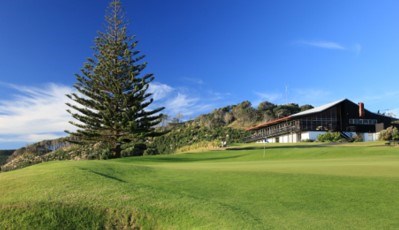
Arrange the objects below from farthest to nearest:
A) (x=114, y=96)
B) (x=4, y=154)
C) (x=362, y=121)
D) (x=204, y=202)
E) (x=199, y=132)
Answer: (x=4, y=154)
(x=199, y=132)
(x=362, y=121)
(x=114, y=96)
(x=204, y=202)

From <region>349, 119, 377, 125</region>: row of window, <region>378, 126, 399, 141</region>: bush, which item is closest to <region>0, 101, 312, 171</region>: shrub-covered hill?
<region>349, 119, 377, 125</region>: row of window

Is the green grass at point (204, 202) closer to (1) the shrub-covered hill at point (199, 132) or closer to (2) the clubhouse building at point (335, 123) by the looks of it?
(2) the clubhouse building at point (335, 123)

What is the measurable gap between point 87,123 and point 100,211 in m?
35.9

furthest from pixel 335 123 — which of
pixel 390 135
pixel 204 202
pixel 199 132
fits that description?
pixel 204 202

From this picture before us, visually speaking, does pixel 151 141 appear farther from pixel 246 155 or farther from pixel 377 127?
pixel 246 155

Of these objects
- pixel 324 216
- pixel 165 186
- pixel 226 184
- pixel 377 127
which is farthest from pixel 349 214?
pixel 377 127

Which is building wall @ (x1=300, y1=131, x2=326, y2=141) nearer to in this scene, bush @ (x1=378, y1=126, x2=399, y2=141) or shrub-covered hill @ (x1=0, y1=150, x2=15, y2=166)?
bush @ (x1=378, y1=126, x2=399, y2=141)

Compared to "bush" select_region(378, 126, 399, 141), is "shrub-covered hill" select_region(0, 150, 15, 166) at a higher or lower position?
lower

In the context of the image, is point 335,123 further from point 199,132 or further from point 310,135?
point 199,132

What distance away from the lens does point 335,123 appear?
207ft

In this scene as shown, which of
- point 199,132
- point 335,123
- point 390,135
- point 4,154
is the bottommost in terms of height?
point 4,154

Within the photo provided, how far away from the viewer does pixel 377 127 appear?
2466 inches

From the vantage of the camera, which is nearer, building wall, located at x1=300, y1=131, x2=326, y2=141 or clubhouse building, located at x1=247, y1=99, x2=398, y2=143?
building wall, located at x1=300, y1=131, x2=326, y2=141

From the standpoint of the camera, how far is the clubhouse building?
2391 inches
